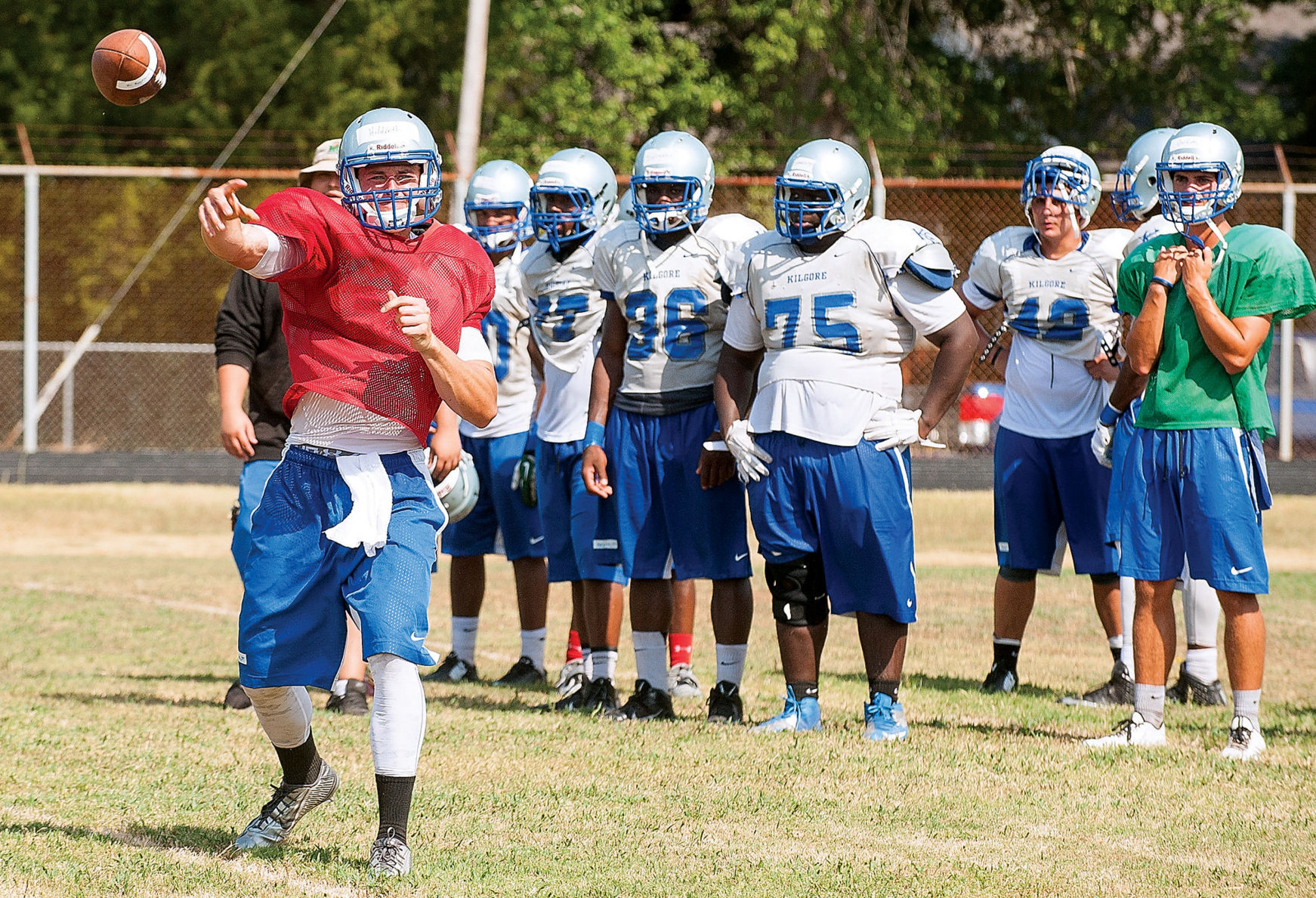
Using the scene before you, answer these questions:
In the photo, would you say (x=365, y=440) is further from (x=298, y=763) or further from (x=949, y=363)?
(x=949, y=363)

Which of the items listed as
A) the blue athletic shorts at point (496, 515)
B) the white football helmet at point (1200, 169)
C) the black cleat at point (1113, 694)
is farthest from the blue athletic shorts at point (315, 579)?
the black cleat at point (1113, 694)

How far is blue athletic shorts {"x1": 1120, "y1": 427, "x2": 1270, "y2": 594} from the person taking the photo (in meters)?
5.63

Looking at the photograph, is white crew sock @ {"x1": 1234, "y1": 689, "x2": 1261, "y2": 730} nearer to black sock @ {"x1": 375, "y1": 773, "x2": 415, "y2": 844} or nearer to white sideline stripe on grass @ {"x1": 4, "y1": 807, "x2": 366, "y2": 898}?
black sock @ {"x1": 375, "y1": 773, "x2": 415, "y2": 844}

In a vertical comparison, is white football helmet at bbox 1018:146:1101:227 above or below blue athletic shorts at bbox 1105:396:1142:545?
above

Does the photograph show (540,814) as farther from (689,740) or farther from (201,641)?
(201,641)

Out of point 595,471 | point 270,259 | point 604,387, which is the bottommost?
point 595,471

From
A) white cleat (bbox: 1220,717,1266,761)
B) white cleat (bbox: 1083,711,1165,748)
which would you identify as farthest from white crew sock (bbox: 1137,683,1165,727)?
white cleat (bbox: 1220,717,1266,761)

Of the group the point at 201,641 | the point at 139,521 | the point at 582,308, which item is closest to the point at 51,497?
the point at 139,521

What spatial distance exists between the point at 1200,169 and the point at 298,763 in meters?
3.79

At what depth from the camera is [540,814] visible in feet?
15.8

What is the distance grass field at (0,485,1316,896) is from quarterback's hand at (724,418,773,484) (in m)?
0.98

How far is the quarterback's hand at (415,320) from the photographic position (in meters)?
3.95

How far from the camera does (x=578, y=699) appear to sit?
6793 millimetres

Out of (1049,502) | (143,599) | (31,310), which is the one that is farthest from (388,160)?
(31,310)
